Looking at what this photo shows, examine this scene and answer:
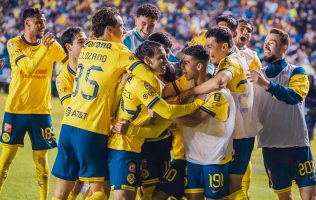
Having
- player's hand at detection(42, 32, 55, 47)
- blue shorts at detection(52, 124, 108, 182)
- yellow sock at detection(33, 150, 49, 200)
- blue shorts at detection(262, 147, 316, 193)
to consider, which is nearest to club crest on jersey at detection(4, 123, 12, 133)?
yellow sock at detection(33, 150, 49, 200)

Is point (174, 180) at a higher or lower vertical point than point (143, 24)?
lower

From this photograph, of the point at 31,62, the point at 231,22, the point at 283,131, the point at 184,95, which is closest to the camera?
the point at 184,95

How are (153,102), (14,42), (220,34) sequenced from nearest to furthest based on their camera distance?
(153,102)
(220,34)
(14,42)

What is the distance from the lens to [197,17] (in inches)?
878

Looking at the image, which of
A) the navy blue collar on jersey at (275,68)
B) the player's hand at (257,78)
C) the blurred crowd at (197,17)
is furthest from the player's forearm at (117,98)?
the blurred crowd at (197,17)

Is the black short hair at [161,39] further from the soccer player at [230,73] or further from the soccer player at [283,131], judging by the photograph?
the soccer player at [283,131]

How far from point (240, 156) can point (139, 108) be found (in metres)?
1.14

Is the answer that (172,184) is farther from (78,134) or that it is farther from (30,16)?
(30,16)

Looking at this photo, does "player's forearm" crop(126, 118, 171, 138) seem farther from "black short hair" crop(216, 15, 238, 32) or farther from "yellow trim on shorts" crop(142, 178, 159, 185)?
"black short hair" crop(216, 15, 238, 32)

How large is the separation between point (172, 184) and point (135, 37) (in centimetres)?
182

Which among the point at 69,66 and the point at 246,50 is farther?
the point at 246,50

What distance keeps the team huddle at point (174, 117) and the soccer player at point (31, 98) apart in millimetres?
761

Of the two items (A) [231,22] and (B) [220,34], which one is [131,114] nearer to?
(B) [220,34]

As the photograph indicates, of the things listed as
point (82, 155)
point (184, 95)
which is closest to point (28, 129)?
point (82, 155)
